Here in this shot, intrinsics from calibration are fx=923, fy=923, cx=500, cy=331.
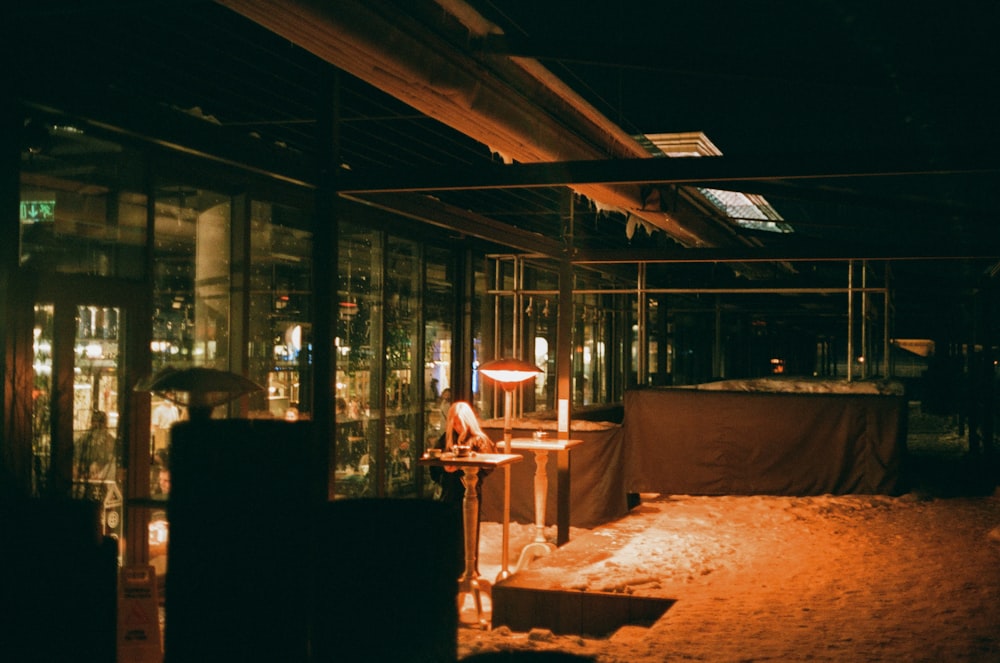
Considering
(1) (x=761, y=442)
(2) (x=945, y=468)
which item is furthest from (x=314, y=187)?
(2) (x=945, y=468)

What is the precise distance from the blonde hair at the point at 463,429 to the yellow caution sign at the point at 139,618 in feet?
10.9

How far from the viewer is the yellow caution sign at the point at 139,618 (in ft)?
17.6

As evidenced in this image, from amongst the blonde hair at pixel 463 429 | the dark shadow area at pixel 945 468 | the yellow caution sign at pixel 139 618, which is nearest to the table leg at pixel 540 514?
the blonde hair at pixel 463 429

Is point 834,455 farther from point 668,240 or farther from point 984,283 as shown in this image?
point 668,240

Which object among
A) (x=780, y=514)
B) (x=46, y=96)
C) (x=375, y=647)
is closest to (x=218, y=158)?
(x=46, y=96)

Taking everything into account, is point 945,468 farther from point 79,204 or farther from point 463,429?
point 79,204

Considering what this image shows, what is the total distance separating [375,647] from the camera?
→ 7.68 feet

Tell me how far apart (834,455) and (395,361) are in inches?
226

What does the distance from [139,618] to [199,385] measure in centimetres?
142

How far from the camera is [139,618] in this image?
17.8 feet

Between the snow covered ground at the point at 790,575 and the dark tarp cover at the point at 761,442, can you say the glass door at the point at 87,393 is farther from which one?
the dark tarp cover at the point at 761,442

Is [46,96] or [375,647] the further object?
[46,96]

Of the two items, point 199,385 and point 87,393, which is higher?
point 199,385

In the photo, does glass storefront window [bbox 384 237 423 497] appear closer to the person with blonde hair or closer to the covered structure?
the covered structure
